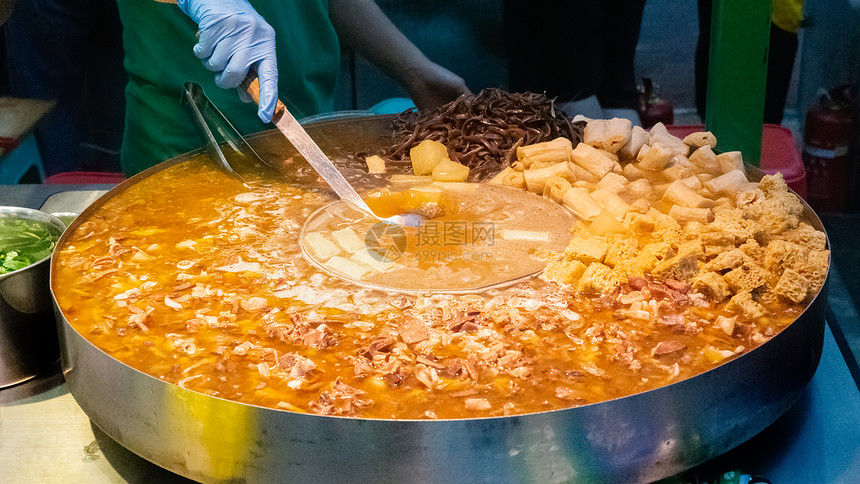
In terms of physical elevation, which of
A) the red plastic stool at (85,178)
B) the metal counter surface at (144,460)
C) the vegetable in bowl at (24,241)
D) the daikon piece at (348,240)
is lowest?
the red plastic stool at (85,178)

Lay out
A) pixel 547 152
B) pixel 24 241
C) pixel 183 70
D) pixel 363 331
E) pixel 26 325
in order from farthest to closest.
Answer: pixel 183 70 → pixel 547 152 → pixel 24 241 → pixel 26 325 → pixel 363 331

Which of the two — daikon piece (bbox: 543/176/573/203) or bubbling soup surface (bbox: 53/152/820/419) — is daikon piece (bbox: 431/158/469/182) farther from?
bubbling soup surface (bbox: 53/152/820/419)

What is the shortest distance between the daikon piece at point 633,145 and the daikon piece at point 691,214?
47 centimetres

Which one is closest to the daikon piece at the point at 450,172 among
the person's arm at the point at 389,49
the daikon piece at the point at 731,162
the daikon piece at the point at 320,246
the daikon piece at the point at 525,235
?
the daikon piece at the point at 525,235

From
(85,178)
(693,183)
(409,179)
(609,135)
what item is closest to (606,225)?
(693,183)

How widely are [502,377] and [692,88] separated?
2.68 m

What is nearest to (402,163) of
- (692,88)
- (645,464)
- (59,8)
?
(645,464)

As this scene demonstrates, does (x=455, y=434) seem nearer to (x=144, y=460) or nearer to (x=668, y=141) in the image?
(x=144, y=460)

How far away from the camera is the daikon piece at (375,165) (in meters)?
2.41

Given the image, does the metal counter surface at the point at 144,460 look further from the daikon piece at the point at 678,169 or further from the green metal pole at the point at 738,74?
the green metal pole at the point at 738,74

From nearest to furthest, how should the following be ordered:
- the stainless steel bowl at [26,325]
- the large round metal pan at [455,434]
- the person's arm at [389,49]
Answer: the large round metal pan at [455,434] < the stainless steel bowl at [26,325] < the person's arm at [389,49]

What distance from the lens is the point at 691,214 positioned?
75.0 inches

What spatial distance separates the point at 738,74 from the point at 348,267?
1.56 m

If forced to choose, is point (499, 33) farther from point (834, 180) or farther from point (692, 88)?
point (834, 180)
